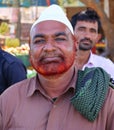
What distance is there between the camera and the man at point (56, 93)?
1.82 metres

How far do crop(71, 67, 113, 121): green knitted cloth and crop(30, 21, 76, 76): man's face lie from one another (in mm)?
137

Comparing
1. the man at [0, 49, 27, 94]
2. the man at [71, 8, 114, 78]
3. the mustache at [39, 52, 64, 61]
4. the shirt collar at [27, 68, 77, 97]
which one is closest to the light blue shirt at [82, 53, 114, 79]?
the man at [71, 8, 114, 78]

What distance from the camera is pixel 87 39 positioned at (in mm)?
4152

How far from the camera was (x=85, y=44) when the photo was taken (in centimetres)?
405

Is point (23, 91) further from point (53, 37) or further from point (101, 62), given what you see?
point (101, 62)

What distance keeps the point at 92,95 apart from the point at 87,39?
238 centimetres

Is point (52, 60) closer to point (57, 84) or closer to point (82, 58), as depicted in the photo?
point (57, 84)

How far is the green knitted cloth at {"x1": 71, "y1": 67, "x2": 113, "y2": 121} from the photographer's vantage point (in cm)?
179

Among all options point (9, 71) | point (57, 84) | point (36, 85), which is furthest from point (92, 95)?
point (9, 71)

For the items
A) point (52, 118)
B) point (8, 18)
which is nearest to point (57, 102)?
point (52, 118)

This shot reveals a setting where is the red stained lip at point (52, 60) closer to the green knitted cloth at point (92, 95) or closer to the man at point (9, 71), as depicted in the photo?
the green knitted cloth at point (92, 95)

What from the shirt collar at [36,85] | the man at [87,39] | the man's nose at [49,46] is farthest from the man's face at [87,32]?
the man's nose at [49,46]

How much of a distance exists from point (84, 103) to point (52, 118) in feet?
0.61

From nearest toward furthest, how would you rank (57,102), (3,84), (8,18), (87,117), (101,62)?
(87,117) → (57,102) → (3,84) → (101,62) → (8,18)
